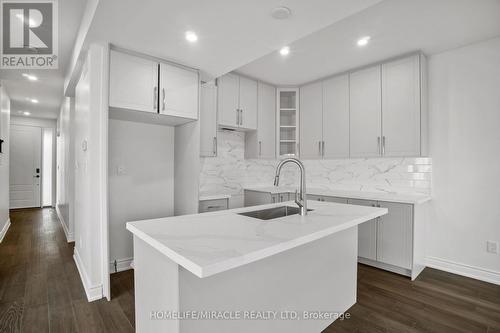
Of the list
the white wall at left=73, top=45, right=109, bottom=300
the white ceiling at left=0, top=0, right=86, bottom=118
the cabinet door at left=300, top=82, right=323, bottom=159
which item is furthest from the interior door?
the cabinet door at left=300, top=82, right=323, bottom=159

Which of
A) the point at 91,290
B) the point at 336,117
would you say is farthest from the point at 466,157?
the point at 91,290

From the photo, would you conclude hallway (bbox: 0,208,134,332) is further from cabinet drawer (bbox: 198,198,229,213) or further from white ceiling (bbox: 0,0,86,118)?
white ceiling (bbox: 0,0,86,118)

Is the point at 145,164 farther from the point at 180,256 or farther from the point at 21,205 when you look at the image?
the point at 21,205

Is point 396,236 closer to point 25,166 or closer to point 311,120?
point 311,120

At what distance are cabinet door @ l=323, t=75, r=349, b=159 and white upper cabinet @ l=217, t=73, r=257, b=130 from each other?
110 centimetres

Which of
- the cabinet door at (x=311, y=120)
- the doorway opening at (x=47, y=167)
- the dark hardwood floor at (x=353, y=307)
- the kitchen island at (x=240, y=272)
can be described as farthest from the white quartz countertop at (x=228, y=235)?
the doorway opening at (x=47, y=167)

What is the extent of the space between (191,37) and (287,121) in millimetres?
2415

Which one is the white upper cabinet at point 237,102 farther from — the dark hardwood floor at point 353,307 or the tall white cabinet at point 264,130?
the dark hardwood floor at point 353,307

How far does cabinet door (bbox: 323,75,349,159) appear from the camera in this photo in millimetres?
3658

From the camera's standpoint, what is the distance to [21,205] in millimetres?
6906

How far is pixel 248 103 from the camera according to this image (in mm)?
3926

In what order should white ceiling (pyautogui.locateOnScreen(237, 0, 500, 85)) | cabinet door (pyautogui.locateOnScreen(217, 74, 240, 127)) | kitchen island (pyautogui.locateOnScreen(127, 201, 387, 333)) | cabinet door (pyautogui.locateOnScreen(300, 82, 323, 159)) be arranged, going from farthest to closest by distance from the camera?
cabinet door (pyautogui.locateOnScreen(300, 82, 323, 159))
cabinet door (pyautogui.locateOnScreen(217, 74, 240, 127))
white ceiling (pyautogui.locateOnScreen(237, 0, 500, 85))
kitchen island (pyautogui.locateOnScreen(127, 201, 387, 333))

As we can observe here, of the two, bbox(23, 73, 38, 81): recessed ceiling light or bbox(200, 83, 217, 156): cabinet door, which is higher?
bbox(23, 73, 38, 81): recessed ceiling light

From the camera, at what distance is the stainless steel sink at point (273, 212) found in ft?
6.26
